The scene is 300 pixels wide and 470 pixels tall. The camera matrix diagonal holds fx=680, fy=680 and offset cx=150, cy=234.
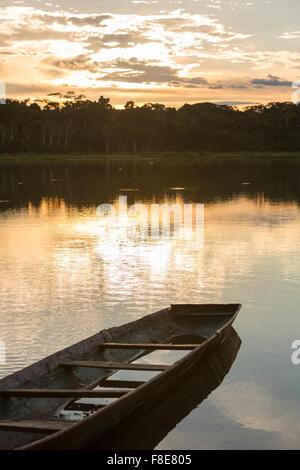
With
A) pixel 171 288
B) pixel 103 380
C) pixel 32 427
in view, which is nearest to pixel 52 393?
pixel 32 427

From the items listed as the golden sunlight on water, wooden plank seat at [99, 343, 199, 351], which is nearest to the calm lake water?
the golden sunlight on water

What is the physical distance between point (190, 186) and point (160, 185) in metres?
2.57

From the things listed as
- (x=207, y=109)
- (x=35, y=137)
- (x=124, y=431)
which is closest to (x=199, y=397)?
(x=124, y=431)

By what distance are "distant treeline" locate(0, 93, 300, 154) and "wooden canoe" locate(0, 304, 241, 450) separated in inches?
4365

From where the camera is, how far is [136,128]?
134 m

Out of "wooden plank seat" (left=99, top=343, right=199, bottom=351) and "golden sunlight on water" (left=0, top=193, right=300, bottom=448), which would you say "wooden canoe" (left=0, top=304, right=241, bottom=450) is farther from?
"golden sunlight on water" (left=0, top=193, right=300, bottom=448)

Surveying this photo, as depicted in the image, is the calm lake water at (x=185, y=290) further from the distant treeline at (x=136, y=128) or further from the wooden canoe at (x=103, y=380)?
the distant treeline at (x=136, y=128)

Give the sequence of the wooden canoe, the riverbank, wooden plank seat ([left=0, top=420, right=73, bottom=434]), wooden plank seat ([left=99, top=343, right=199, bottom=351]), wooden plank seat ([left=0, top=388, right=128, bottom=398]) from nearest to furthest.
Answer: wooden plank seat ([left=0, top=420, right=73, bottom=434])
the wooden canoe
wooden plank seat ([left=0, top=388, right=128, bottom=398])
wooden plank seat ([left=99, top=343, right=199, bottom=351])
the riverbank

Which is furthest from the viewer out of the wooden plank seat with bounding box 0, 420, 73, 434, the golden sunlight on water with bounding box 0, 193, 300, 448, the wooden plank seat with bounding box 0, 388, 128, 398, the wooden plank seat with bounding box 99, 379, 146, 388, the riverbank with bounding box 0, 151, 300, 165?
the riverbank with bounding box 0, 151, 300, 165

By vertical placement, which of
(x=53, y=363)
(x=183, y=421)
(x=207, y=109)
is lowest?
(x=183, y=421)

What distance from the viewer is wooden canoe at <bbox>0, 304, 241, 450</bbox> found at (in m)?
7.33

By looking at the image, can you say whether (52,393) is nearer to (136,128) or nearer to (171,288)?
(171,288)

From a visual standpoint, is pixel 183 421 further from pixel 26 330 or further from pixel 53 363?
pixel 26 330

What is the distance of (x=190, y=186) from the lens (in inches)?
1948
